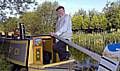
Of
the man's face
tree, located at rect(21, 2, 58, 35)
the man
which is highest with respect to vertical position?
the man's face

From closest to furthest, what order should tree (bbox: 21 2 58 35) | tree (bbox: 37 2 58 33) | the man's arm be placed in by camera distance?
1. the man's arm
2. tree (bbox: 21 2 58 35)
3. tree (bbox: 37 2 58 33)

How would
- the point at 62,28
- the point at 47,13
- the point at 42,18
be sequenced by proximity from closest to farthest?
the point at 62,28
the point at 42,18
the point at 47,13

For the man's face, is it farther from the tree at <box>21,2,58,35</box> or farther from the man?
the tree at <box>21,2,58,35</box>

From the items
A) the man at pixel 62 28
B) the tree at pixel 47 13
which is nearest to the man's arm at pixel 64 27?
the man at pixel 62 28

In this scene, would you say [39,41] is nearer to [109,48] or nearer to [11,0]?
[109,48]

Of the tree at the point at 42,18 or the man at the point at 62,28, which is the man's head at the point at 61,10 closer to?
the man at the point at 62,28

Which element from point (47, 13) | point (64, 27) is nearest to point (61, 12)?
point (64, 27)

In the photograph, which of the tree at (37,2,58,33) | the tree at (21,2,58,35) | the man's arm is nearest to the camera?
the man's arm

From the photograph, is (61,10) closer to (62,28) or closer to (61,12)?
(61,12)

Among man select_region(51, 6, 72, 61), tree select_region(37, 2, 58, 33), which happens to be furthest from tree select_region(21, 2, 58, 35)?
man select_region(51, 6, 72, 61)

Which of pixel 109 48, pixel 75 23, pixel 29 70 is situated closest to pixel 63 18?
pixel 29 70

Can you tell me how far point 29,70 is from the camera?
5.80 meters

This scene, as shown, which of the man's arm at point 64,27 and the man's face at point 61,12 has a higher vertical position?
the man's face at point 61,12

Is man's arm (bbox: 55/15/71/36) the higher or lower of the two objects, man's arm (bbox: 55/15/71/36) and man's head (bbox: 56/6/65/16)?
the lower
